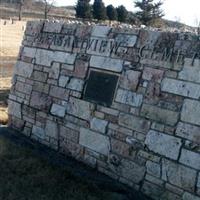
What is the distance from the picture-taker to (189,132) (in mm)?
5969

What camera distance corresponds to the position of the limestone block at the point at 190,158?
588 centimetres

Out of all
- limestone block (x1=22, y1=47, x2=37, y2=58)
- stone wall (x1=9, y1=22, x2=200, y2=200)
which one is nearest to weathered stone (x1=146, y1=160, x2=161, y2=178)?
stone wall (x1=9, y1=22, x2=200, y2=200)

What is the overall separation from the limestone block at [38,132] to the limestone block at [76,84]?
1068mm

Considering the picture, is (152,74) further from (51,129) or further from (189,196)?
(51,129)

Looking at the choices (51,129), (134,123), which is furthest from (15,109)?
(134,123)

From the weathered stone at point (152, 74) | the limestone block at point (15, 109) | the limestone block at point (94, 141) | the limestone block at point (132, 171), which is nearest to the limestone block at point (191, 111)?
the weathered stone at point (152, 74)

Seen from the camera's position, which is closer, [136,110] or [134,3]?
[136,110]

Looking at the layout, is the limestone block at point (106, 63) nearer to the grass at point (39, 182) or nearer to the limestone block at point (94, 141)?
the limestone block at point (94, 141)

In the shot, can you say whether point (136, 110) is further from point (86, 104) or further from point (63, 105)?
point (63, 105)

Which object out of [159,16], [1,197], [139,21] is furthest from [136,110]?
[159,16]

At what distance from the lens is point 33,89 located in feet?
28.5

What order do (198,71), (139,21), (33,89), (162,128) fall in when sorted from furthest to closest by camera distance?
(139,21), (33,89), (162,128), (198,71)

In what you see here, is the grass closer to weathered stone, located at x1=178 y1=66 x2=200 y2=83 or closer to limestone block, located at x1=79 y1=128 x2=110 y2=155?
limestone block, located at x1=79 y1=128 x2=110 y2=155

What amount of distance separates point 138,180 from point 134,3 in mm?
21782
